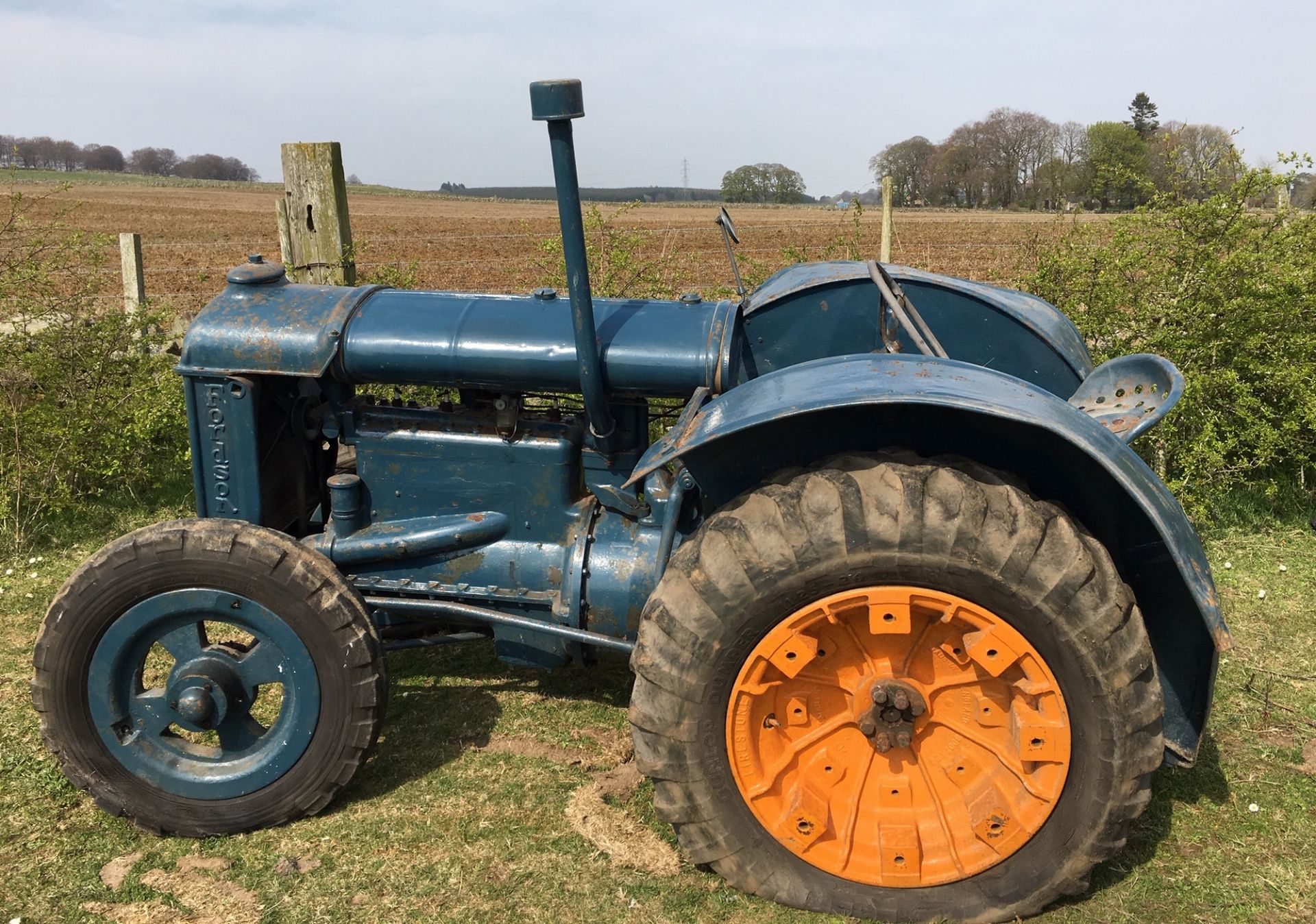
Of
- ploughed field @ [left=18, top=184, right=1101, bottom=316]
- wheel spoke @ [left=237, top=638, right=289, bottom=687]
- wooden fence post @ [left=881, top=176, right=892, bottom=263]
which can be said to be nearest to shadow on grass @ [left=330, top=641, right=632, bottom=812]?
wheel spoke @ [left=237, top=638, right=289, bottom=687]

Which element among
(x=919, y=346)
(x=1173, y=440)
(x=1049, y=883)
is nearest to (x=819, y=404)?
(x=919, y=346)

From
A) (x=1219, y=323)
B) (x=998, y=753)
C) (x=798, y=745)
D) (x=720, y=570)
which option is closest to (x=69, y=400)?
(x=720, y=570)

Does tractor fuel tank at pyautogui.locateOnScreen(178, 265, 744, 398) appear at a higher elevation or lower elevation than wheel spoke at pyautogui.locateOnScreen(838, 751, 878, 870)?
higher

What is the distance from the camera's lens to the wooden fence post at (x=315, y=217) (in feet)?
18.2

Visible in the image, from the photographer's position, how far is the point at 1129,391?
319 centimetres

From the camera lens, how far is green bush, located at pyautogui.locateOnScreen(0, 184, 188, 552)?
5363mm

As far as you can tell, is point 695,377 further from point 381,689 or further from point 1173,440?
point 1173,440

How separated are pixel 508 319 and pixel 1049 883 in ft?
6.93

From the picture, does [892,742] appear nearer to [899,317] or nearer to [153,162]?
[899,317]

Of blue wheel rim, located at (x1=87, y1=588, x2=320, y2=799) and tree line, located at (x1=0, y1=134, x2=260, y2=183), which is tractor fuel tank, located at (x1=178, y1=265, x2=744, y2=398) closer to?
blue wheel rim, located at (x1=87, y1=588, x2=320, y2=799)

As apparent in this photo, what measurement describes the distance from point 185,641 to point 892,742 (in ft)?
6.41

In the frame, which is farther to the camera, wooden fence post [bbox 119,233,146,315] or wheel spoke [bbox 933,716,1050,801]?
wooden fence post [bbox 119,233,146,315]

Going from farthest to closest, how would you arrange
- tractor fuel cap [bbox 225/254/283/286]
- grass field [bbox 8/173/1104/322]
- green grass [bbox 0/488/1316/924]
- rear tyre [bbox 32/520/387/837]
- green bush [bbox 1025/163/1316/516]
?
1. grass field [bbox 8/173/1104/322]
2. green bush [bbox 1025/163/1316/516]
3. tractor fuel cap [bbox 225/254/283/286]
4. rear tyre [bbox 32/520/387/837]
5. green grass [bbox 0/488/1316/924]

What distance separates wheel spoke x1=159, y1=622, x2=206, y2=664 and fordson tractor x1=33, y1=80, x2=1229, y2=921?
1cm
